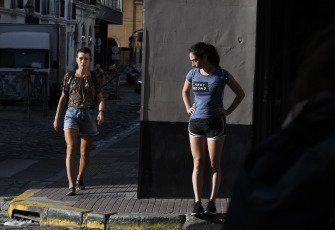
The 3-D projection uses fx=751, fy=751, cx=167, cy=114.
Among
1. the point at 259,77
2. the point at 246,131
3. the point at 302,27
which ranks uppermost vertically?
the point at 302,27

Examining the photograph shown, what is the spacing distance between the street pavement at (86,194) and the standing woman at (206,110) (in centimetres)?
42

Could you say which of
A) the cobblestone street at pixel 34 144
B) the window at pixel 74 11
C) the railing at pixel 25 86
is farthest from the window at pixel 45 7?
the railing at pixel 25 86

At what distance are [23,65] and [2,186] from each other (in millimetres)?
16064

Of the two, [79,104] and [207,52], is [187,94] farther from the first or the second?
[79,104]

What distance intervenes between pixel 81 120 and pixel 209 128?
5.75 ft

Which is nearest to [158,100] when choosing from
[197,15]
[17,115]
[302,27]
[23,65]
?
[197,15]

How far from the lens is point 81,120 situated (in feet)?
25.7

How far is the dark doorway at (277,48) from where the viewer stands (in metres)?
7.54

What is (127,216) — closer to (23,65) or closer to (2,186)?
(2,186)

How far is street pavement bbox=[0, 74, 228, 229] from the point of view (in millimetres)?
6707

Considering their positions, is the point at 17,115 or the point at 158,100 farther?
the point at 17,115

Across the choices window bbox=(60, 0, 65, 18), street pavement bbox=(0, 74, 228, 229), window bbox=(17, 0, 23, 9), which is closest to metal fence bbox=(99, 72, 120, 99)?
window bbox=(17, 0, 23, 9)

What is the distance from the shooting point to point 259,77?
7.54 metres

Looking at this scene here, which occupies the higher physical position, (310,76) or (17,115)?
(310,76)
